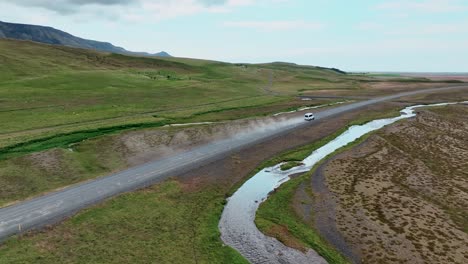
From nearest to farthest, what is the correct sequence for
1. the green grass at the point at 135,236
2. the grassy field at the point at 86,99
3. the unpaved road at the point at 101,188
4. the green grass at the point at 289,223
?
the green grass at the point at 135,236 < the green grass at the point at 289,223 < the unpaved road at the point at 101,188 < the grassy field at the point at 86,99

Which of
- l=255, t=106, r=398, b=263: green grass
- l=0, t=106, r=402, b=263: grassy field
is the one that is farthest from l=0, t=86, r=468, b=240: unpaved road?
l=255, t=106, r=398, b=263: green grass

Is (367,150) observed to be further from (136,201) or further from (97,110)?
(97,110)

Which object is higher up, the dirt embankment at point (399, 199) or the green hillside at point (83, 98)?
the green hillside at point (83, 98)

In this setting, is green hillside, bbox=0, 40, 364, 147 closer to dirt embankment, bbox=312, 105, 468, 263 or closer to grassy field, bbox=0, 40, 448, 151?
grassy field, bbox=0, 40, 448, 151

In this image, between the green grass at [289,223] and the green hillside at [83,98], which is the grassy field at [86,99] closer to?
the green hillside at [83,98]

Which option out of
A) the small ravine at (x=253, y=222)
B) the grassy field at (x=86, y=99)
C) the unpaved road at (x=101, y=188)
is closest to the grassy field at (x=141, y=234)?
the small ravine at (x=253, y=222)

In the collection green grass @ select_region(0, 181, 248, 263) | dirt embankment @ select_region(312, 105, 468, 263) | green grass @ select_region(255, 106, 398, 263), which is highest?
dirt embankment @ select_region(312, 105, 468, 263)

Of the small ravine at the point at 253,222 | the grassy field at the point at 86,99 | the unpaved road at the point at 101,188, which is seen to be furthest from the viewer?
the grassy field at the point at 86,99
